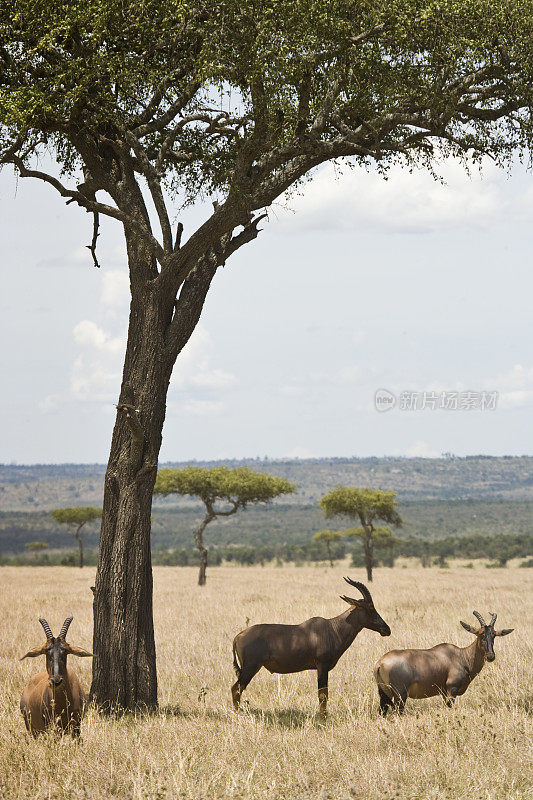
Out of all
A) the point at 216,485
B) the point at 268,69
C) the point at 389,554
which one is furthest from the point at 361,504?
the point at 268,69

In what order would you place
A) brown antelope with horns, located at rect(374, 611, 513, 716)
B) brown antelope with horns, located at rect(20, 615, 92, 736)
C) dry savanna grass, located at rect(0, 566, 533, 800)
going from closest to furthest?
1. dry savanna grass, located at rect(0, 566, 533, 800)
2. brown antelope with horns, located at rect(20, 615, 92, 736)
3. brown antelope with horns, located at rect(374, 611, 513, 716)

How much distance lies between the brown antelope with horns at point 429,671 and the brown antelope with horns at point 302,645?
19.8 inches

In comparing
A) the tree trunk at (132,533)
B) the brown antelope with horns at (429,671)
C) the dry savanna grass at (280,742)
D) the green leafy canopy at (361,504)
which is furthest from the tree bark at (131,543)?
the green leafy canopy at (361,504)

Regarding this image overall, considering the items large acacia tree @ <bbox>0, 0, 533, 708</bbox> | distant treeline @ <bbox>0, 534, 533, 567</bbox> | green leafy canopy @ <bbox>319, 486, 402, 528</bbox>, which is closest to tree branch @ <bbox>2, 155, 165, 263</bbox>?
large acacia tree @ <bbox>0, 0, 533, 708</bbox>

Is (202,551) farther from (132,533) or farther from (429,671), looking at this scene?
(429,671)

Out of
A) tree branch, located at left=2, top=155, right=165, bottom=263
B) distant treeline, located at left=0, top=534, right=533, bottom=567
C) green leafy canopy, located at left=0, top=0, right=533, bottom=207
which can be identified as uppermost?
green leafy canopy, located at left=0, top=0, right=533, bottom=207

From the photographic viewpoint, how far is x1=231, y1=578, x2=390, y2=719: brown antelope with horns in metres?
9.97

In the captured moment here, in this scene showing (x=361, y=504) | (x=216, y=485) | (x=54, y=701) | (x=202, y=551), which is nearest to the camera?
(x=54, y=701)

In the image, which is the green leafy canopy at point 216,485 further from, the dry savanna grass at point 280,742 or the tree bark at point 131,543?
the tree bark at point 131,543

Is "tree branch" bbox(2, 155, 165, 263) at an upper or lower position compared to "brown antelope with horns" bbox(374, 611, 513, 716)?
upper

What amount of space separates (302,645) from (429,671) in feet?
5.13

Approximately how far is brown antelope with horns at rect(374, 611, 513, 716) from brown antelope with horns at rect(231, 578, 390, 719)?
1.65 feet

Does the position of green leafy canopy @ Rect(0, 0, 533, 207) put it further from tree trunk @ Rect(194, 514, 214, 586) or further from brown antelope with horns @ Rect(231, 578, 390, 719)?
tree trunk @ Rect(194, 514, 214, 586)

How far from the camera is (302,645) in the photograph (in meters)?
10.1
